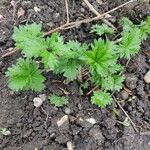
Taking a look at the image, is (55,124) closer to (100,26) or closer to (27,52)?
(27,52)

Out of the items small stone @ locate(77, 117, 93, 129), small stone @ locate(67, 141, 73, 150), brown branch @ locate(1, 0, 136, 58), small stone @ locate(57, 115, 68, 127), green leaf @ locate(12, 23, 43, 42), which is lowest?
small stone @ locate(67, 141, 73, 150)

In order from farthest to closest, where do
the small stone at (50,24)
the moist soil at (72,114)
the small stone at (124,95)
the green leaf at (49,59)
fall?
1. the small stone at (50,24)
2. the small stone at (124,95)
3. the moist soil at (72,114)
4. the green leaf at (49,59)

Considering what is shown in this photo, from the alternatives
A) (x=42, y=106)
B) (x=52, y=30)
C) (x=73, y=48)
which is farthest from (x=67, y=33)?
(x=42, y=106)

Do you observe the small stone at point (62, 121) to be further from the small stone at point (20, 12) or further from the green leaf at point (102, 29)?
the small stone at point (20, 12)

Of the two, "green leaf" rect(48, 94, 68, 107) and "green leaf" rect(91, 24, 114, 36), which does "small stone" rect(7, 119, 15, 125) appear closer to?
"green leaf" rect(48, 94, 68, 107)

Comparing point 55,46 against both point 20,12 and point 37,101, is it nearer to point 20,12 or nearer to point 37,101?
point 37,101

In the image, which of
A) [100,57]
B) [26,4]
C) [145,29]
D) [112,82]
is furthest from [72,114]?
[26,4]

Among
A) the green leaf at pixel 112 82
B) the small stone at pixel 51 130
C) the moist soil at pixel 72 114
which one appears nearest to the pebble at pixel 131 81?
the moist soil at pixel 72 114

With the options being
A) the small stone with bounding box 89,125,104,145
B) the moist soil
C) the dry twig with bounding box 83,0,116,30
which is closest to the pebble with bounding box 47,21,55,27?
the moist soil
